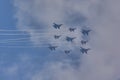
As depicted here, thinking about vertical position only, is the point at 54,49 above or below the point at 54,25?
below

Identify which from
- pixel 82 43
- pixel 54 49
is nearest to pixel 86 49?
pixel 82 43

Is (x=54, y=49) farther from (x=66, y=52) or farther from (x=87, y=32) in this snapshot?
(x=87, y=32)

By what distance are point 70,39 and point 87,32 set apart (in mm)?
415

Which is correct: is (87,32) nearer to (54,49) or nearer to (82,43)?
(82,43)

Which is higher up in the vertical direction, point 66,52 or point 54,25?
point 54,25

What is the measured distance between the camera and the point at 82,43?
795 cm

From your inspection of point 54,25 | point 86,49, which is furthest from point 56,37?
point 86,49

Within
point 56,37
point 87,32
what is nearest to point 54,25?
point 56,37

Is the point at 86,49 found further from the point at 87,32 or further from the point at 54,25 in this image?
the point at 54,25

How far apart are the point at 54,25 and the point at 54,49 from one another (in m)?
0.55

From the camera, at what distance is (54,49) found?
7.95 metres

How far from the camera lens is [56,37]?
782 cm

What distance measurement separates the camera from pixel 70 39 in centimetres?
790

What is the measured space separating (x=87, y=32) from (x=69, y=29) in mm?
415
